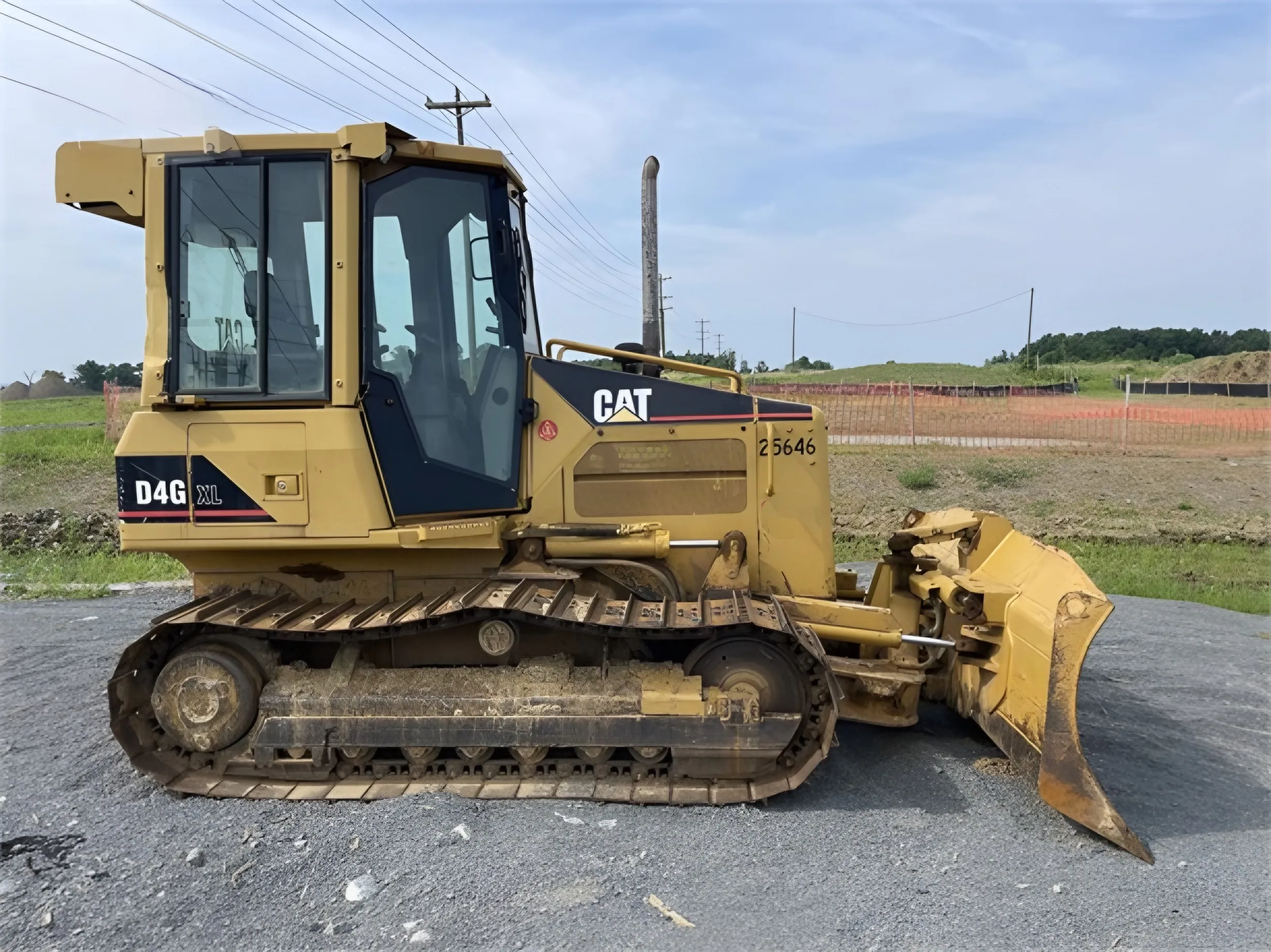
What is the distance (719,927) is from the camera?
311 cm

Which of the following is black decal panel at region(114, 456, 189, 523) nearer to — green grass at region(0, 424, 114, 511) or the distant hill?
green grass at region(0, 424, 114, 511)

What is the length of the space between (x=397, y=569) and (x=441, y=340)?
1.28m

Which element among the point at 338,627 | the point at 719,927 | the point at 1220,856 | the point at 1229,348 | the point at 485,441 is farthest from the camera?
the point at 1229,348

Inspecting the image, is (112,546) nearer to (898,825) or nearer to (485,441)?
(485,441)

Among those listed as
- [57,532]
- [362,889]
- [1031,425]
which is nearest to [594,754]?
[362,889]

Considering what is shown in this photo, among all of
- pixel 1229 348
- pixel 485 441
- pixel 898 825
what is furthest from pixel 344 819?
pixel 1229 348

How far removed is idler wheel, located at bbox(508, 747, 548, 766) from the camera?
13.9 ft

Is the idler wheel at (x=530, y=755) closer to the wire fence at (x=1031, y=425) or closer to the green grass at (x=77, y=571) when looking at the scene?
the green grass at (x=77, y=571)

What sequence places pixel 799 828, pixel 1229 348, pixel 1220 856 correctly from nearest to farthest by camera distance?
pixel 1220 856
pixel 799 828
pixel 1229 348

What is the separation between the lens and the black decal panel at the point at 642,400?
4754mm

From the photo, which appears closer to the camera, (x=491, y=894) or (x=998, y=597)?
(x=491, y=894)

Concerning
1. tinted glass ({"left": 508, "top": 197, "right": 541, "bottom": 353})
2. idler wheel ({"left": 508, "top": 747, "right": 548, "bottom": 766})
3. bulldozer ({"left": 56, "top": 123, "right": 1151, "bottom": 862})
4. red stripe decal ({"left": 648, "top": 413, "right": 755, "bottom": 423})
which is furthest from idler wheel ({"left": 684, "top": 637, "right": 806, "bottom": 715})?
tinted glass ({"left": 508, "top": 197, "right": 541, "bottom": 353})

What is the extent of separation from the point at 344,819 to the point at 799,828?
6.74ft

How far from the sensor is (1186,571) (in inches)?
399
